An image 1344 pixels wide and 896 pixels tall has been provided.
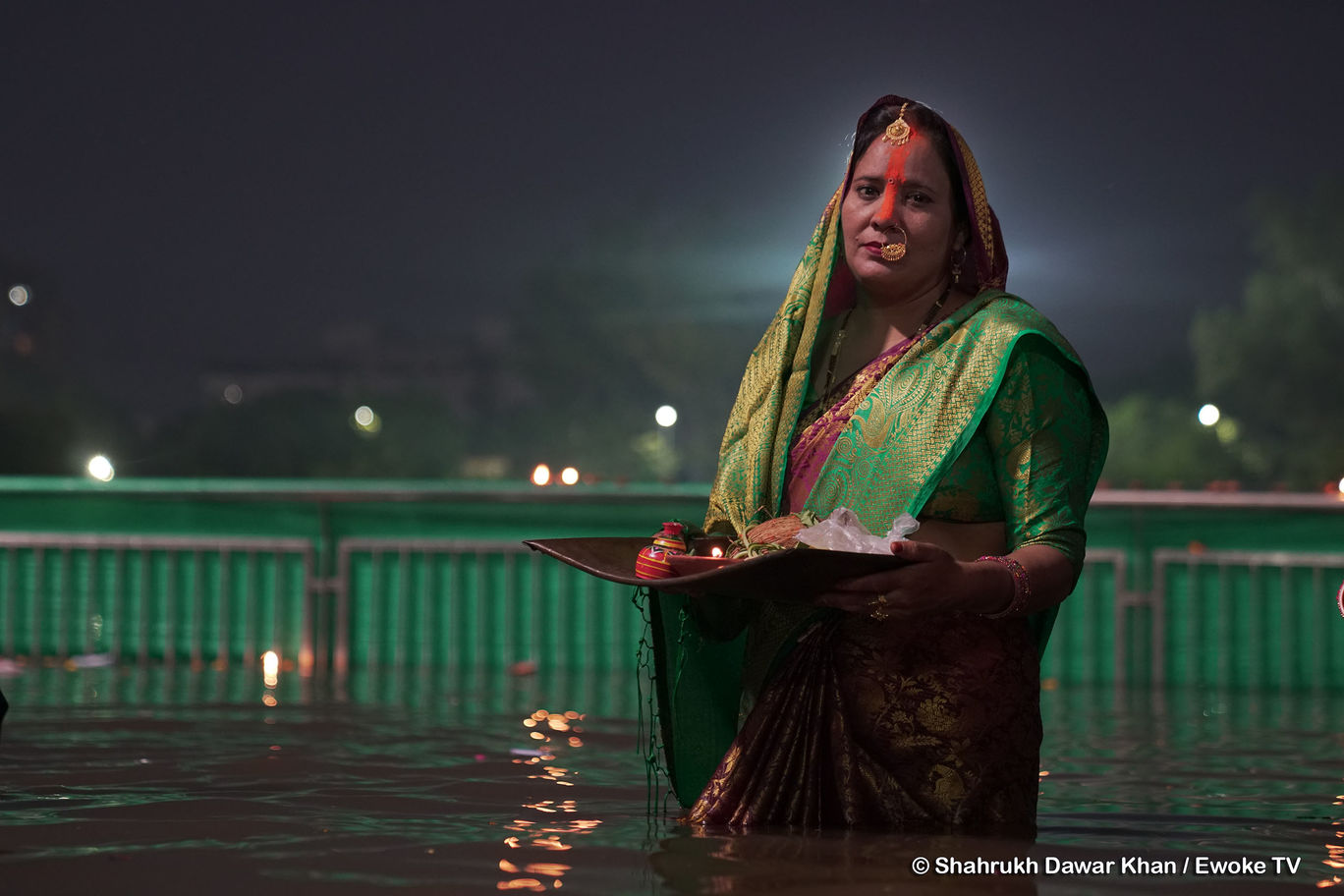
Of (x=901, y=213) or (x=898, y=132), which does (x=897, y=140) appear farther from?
(x=901, y=213)

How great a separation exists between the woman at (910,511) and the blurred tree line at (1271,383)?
545 inches

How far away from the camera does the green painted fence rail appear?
21.9 ft

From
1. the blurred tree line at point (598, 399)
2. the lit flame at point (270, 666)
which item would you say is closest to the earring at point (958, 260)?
the lit flame at point (270, 666)

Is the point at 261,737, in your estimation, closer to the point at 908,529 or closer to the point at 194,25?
the point at 908,529

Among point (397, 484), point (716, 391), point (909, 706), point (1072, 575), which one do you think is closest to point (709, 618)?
point (909, 706)

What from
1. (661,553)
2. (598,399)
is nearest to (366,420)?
(598,399)

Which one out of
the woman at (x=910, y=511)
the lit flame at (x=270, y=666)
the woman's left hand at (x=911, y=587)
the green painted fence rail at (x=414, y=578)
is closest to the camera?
the woman's left hand at (x=911, y=587)

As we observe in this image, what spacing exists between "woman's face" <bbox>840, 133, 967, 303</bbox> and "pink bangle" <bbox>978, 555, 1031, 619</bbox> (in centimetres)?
57

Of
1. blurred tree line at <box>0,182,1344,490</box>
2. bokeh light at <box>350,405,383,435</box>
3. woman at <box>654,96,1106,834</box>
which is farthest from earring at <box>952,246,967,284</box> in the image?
bokeh light at <box>350,405,383,435</box>

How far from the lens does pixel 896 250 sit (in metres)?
2.55

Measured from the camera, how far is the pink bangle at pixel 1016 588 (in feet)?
7.53

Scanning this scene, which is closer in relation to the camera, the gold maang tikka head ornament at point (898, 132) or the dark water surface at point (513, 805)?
the dark water surface at point (513, 805)

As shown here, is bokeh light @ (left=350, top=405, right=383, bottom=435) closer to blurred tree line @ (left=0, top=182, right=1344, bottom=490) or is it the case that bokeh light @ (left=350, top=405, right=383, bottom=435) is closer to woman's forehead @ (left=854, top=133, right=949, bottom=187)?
blurred tree line @ (left=0, top=182, right=1344, bottom=490)

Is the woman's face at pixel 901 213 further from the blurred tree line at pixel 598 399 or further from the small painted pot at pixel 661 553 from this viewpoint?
the blurred tree line at pixel 598 399
